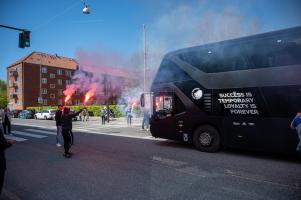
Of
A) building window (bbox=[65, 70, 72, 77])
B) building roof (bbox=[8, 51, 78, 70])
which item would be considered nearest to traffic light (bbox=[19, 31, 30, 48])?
building roof (bbox=[8, 51, 78, 70])

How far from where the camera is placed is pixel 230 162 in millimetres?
7098

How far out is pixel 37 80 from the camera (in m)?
59.0

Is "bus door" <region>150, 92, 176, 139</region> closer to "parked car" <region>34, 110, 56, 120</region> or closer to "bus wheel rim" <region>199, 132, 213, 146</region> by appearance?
"bus wheel rim" <region>199, 132, 213, 146</region>

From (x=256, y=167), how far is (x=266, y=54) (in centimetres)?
325

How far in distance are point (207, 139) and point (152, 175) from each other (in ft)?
11.0

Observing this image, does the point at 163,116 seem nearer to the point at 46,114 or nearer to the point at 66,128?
the point at 66,128

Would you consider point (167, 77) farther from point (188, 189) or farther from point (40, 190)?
point (40, 190)

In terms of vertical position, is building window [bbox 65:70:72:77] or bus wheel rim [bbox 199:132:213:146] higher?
building window [bbox 65:70:72:77]

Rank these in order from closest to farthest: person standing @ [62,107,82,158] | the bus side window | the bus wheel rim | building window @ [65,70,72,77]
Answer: person standing @ [62,107,82,158] → the bus wheel rim → the bus side window → building window @ [65,70,72,77]

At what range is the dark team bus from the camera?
692 centimetres

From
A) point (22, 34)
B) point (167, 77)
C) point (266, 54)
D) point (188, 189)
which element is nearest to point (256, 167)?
point (188, 189)

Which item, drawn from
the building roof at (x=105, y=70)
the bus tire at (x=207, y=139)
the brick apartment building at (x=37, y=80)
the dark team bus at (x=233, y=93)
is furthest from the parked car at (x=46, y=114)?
the bus tire at (x=207, y=139)

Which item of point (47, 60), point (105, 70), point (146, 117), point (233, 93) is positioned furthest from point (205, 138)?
point (47, 60)

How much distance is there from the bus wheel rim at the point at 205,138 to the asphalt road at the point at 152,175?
1.41ft
